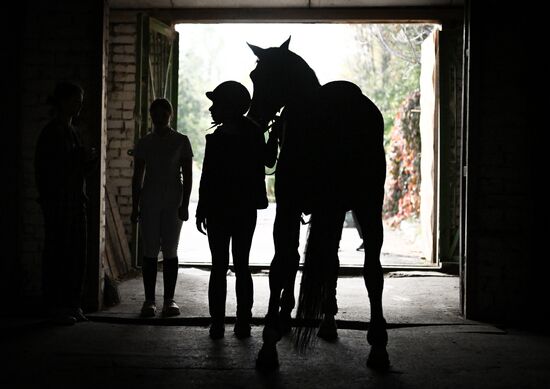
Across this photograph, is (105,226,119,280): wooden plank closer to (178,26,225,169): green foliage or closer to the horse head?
the horse head

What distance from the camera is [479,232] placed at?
15.7 feet

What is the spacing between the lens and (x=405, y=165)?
41.2 ft

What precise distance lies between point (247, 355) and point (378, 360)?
736 mm

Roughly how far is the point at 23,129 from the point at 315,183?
266 centimetres

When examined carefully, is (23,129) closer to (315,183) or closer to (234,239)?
(234,239)

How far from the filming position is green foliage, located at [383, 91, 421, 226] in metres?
12.3

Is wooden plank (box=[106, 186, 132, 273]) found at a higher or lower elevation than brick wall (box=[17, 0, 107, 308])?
lower

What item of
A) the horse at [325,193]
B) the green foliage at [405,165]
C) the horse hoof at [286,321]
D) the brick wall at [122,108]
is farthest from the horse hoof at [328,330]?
the green foliage at [405,165]

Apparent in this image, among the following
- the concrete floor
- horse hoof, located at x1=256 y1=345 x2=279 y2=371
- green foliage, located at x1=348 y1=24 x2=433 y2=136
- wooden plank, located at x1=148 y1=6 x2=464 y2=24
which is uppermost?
green foliage, located at x1=348 y1=24 x2=433 y2=136

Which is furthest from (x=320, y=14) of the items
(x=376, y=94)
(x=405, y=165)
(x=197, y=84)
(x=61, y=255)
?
(x=197, y=84)

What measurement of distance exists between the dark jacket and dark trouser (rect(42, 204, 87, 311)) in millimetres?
1010

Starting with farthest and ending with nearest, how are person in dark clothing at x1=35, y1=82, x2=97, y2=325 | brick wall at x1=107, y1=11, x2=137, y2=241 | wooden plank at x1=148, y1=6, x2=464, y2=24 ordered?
brick wall at x1=107, y1=11, x2=137, y2=241 < wooden plank at x1=148, y1=6, x2=464, y2=24 < person in dark clothing at x1=35, y1=82, x2=97, y2=325

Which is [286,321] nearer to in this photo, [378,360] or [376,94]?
[378,360]

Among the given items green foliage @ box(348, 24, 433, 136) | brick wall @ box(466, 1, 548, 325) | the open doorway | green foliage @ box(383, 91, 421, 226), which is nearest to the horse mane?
the open doorway
